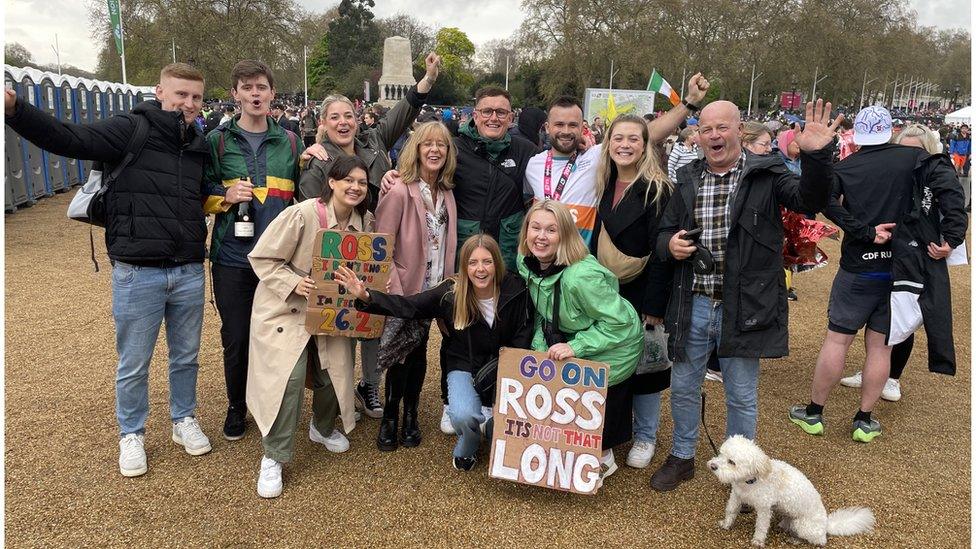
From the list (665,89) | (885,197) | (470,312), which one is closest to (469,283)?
(470,312)

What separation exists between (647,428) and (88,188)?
3.48m

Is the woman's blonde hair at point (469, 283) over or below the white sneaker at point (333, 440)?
over

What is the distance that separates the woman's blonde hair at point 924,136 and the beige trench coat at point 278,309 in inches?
162

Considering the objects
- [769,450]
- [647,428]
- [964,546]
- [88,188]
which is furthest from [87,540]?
[964,546]

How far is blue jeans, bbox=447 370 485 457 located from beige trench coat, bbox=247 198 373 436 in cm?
76

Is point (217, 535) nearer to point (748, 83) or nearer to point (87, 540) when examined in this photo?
point (87, 540)

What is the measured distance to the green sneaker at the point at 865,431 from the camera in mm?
4320

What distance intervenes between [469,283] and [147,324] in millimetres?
1789

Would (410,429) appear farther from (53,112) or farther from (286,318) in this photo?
(53,112)

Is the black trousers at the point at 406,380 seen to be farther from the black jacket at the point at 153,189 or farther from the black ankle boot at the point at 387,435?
the black jacket at the point at 153,189

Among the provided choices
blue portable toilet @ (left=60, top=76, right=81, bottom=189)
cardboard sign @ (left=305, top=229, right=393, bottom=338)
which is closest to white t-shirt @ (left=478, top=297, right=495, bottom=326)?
cardboard sign @ (left=305, top=229, right=393, bottom=338)

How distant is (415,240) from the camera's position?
389cm

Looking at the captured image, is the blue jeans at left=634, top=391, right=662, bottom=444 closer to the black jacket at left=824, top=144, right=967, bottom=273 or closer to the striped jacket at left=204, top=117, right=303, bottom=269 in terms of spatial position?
the black jacket at left=824, top=144, right=967, bottom=273

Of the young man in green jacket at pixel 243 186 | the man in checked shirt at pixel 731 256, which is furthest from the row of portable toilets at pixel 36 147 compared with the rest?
the man in checked shirt at pixel 731 256
